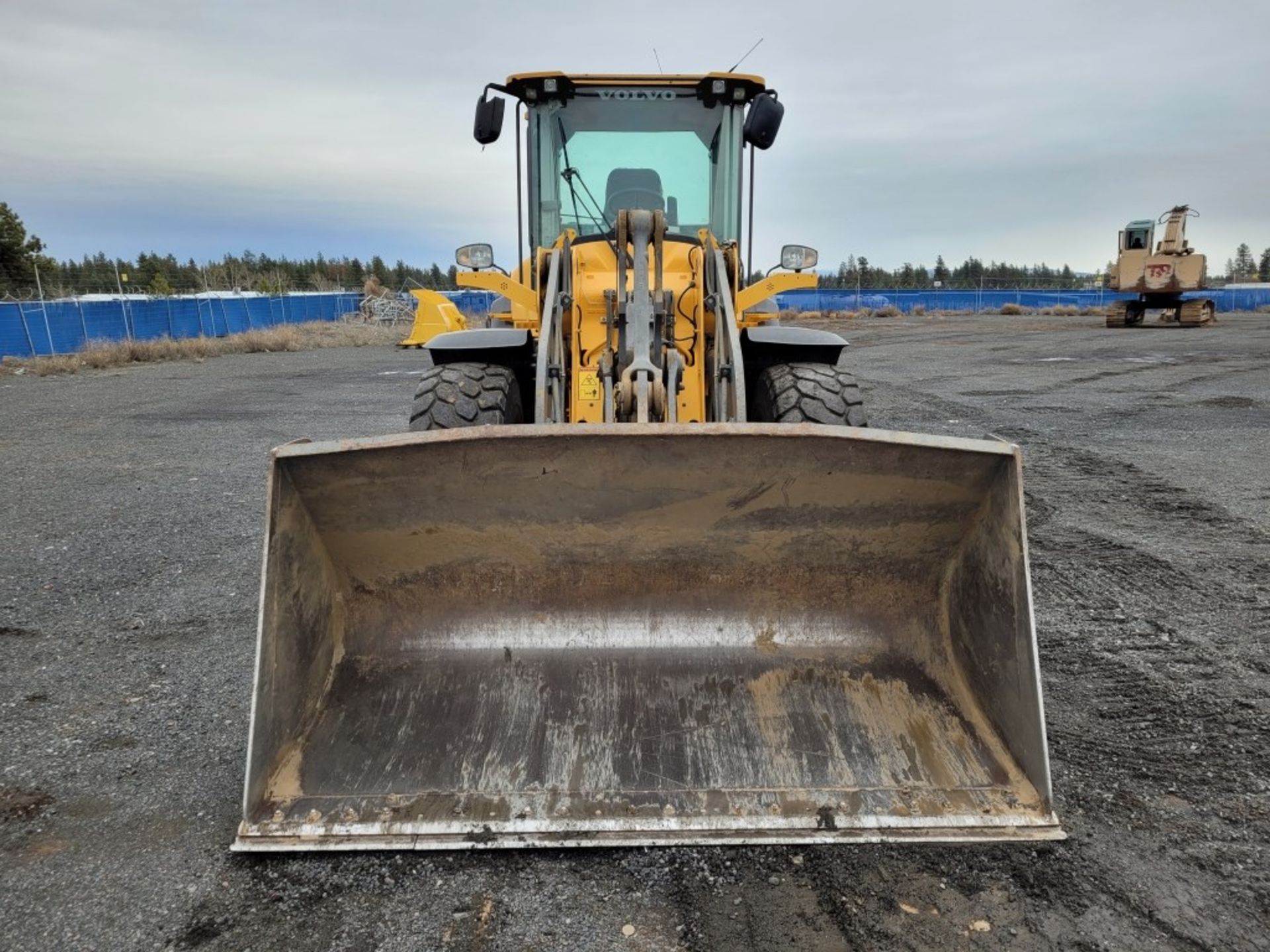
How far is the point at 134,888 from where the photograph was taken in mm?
2104

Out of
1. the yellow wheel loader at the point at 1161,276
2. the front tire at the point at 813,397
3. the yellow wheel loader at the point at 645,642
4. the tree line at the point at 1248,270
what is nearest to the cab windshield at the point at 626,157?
the front tire at the point at 813,397

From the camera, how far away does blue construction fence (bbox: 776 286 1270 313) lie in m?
46.8

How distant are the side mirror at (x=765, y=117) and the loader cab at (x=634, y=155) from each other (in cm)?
50

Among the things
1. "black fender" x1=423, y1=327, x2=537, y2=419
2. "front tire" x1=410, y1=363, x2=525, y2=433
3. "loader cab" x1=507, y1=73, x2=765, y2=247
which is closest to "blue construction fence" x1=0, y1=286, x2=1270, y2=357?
"loader cab" x1=507, y1=73, x2=765, y2=247

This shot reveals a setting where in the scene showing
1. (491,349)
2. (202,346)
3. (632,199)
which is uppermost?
(632,199)

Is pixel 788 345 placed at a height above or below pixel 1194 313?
above

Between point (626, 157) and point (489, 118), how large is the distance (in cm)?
98

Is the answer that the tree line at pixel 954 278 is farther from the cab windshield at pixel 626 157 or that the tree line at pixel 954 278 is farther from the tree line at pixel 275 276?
the cab windshield at pixel 626 157

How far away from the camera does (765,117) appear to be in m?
4.23

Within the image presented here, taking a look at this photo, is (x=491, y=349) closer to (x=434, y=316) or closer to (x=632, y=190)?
(x=632, y=190)

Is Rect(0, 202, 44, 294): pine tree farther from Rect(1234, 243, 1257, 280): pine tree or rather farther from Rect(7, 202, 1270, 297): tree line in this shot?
Rect(1234, 243, 1257, 280): pine tree

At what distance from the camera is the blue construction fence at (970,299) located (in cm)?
4678

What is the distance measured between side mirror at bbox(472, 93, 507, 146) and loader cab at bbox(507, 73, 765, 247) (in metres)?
0.59

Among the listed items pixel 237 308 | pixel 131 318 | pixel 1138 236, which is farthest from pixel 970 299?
pixel 131 318
